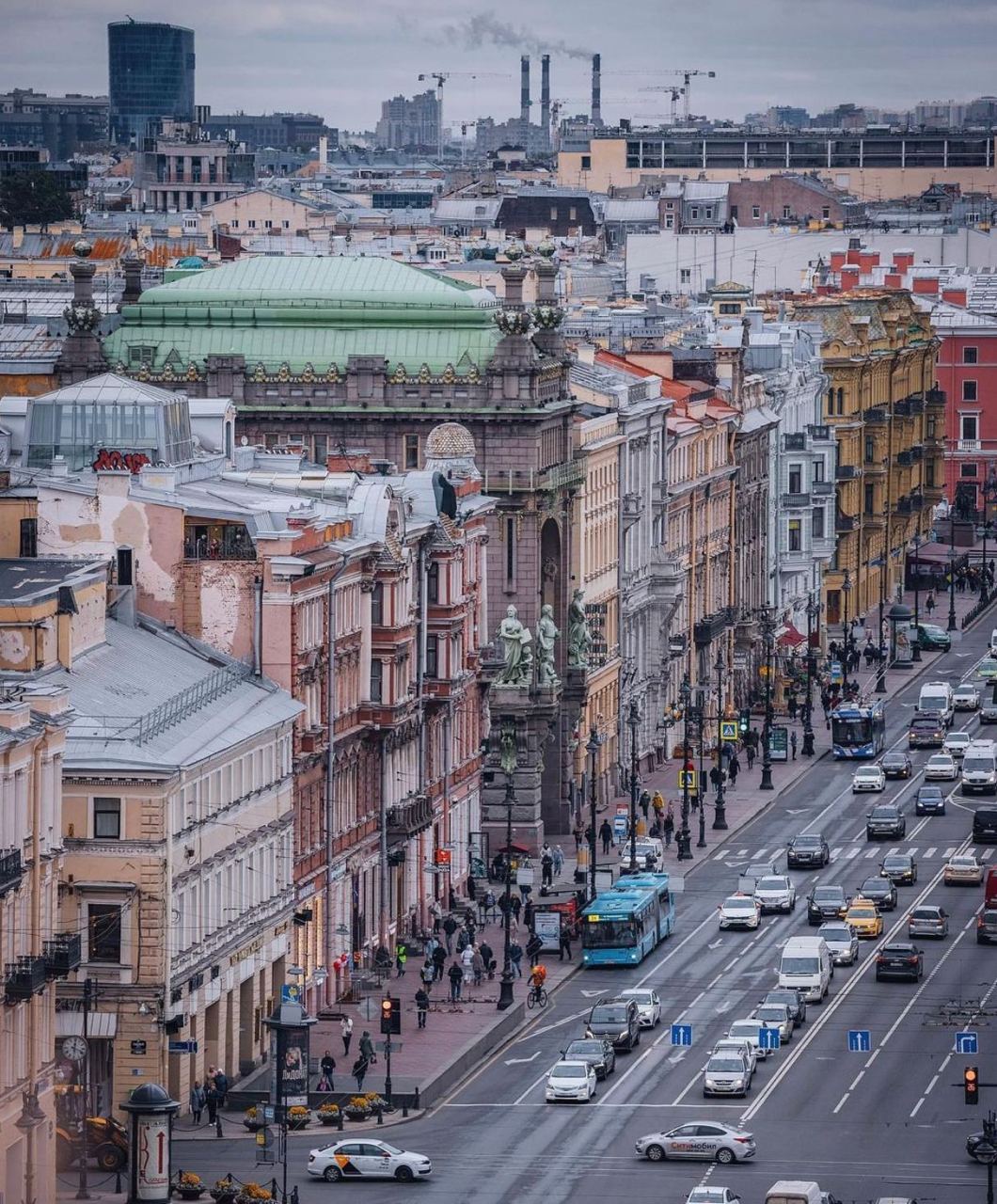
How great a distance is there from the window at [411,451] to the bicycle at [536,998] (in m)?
34.0

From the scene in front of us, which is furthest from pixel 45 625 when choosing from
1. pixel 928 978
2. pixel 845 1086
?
pixel 928 978

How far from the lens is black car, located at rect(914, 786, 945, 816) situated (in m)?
156

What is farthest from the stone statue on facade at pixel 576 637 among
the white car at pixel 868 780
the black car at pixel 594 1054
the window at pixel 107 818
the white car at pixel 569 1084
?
the window at pixel 107 818

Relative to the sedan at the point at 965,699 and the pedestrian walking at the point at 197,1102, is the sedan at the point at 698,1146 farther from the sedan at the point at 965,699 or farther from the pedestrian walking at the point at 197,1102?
the sedan at the point at 965,699

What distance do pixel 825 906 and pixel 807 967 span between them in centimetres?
1249

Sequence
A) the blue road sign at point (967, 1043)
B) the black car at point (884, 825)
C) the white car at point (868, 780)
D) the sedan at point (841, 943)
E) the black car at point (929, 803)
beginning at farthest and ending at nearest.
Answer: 1. the white car at point (868, 780)
2. the black car at point (929, 803)
3. the black car at point (884, 825)
4. the sedan at point (841, 943)
5. the blue road sign at point (967, 1043)

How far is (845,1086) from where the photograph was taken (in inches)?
4094

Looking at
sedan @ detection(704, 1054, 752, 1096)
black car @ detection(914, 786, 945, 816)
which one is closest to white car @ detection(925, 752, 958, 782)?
black car @ detection(914, 786, 945, 816)

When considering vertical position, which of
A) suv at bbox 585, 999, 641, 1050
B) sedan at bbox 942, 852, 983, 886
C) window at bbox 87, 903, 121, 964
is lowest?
sedan at bbox 942, 852, 983, 886

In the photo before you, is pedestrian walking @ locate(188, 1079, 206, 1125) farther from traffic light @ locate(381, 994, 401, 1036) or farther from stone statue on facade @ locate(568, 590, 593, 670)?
stone statue on facade @ locate(568, 590, 593, 670)

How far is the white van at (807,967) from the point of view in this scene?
384ft

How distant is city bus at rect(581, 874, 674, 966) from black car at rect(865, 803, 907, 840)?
81.5 feet

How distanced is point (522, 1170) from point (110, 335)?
2596 inches

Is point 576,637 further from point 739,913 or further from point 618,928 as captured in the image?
point 618,928
